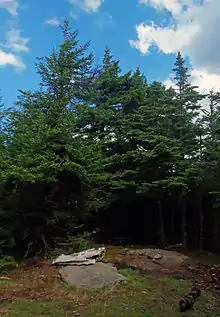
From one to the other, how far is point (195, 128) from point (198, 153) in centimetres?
89

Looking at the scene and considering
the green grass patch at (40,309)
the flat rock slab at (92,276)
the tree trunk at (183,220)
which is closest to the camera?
the green grass patch at (40,309)

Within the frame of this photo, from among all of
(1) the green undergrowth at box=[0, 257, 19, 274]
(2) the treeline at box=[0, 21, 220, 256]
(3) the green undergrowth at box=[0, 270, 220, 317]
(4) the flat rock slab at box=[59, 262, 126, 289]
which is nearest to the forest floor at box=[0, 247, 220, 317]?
(3) the green undergrowth at box=[0, 270, 220, 317]

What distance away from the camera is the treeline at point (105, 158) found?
841 cm

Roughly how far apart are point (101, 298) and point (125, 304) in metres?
0.48

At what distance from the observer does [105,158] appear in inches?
426

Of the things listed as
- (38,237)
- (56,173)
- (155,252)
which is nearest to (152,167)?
(155,252)

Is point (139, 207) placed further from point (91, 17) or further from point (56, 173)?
point (91, 17)

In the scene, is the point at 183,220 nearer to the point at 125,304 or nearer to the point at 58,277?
the point at 58,277

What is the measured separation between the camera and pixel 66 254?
8.19 m

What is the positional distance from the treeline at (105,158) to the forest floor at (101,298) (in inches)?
96.1

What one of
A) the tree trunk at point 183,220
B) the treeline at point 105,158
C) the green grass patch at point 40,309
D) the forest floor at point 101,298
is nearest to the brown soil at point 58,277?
the forest floor at point 101,298

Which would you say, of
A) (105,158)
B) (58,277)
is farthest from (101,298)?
(105,158)

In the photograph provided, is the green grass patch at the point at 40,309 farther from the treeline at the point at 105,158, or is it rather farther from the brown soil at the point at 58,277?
the treeline at the point at 105,158

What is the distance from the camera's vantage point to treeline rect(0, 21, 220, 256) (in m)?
8.41
